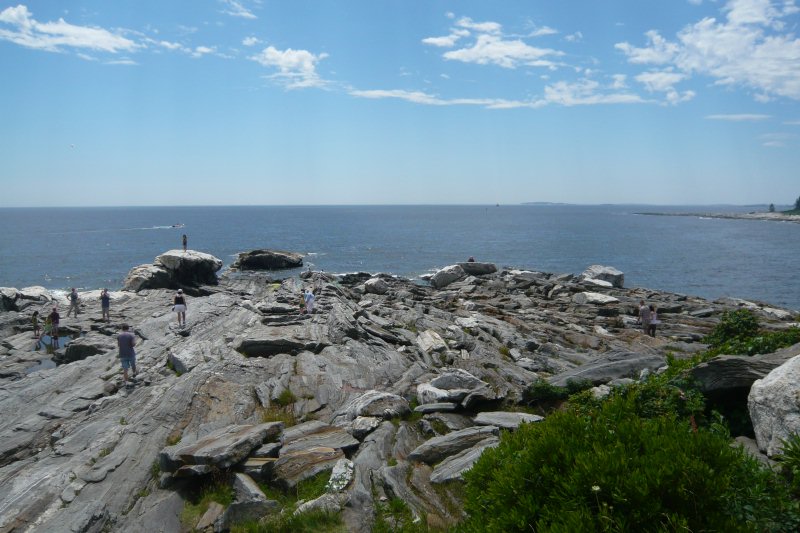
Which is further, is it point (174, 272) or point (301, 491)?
point (174, 272)

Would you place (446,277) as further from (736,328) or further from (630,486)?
(630,486)

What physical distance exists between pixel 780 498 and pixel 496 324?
26.6 metres

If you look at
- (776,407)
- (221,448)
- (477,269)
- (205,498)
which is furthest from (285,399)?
(477,269)

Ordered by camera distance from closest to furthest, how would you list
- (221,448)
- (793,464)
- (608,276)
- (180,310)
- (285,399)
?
(793,464) < (221,448) < (285,399) < (180,310) < (608,276)

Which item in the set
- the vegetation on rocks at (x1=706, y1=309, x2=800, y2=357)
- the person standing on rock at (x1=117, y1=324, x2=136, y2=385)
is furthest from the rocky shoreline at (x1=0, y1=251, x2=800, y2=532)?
the vegetation on rocks at (x1=706, y1=309, x2=800, y2=357)

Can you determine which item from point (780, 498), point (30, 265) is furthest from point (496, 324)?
point (30, 265)

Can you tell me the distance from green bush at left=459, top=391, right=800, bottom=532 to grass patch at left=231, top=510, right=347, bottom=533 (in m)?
4.41

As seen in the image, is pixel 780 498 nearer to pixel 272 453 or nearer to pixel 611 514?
pixel 611 514

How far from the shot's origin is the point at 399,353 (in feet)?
77.8

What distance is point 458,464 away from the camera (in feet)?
39.1

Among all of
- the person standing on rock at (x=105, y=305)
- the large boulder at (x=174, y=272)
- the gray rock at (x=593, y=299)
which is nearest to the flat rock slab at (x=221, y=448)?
the person standing on rock at (x=105, y=305)

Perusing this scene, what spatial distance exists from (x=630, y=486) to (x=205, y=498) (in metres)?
10.1

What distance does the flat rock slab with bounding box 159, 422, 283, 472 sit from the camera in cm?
1302

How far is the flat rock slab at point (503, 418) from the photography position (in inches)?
549
